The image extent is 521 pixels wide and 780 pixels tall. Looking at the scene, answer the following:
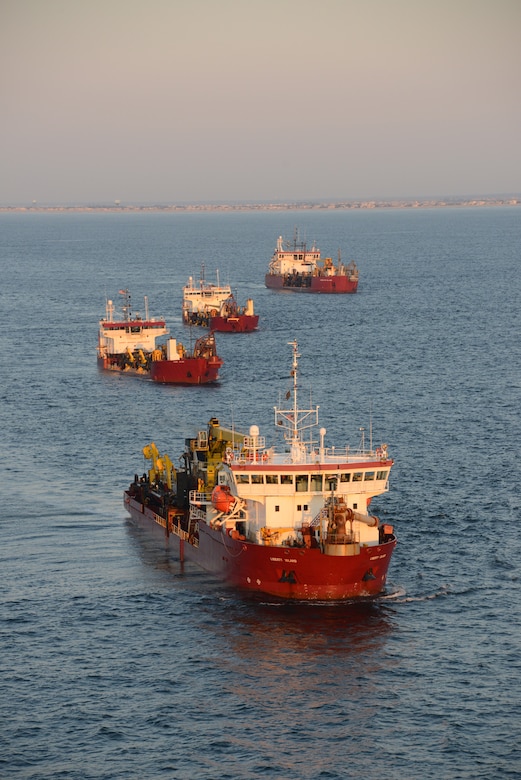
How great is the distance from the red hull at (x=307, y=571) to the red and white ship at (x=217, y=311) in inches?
4260

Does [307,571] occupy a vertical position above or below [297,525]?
below

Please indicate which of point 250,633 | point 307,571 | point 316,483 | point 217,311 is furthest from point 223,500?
point 217,311

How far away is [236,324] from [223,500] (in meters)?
107

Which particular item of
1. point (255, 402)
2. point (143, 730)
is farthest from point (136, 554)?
point (255, 402)

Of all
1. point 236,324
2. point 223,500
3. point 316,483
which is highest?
point 316,483

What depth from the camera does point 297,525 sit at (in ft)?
220

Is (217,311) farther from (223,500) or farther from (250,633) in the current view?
(250,633)

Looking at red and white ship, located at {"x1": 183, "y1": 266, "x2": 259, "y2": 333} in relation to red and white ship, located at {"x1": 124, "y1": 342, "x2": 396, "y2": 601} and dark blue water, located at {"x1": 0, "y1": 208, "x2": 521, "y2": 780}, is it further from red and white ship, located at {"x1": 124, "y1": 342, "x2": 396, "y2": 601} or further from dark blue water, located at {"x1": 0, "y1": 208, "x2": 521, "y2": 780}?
red and white ship, located at {"x1": 124, "y1": 342, "x2": 396, "y2": 601}

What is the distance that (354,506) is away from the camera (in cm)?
6750

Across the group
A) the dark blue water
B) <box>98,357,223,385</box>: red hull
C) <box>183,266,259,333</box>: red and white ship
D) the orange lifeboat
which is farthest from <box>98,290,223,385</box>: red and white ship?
the orange lifeboat

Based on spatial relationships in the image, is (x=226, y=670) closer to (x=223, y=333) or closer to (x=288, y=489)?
(x=288, y=489)

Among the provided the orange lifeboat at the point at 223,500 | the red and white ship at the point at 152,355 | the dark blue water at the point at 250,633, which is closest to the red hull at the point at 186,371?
the red and white ship at the point at 152,355

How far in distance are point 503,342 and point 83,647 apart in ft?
336

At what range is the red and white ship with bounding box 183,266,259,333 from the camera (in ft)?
571
